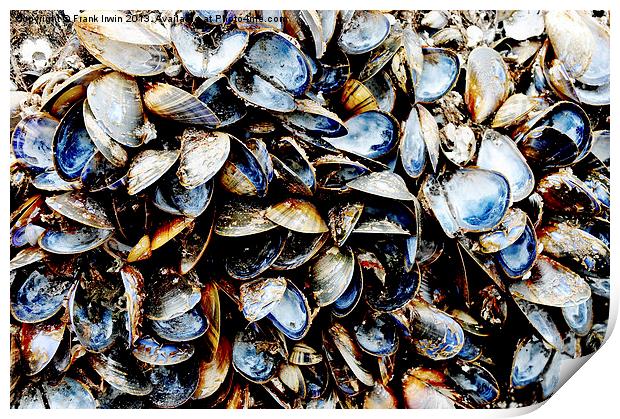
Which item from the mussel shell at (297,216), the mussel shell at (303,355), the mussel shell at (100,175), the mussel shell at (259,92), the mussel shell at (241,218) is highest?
the mussel shell at (259,92)

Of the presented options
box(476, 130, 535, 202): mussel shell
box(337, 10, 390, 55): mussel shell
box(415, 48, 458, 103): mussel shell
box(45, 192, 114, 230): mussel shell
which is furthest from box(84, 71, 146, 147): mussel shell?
box(476, 130, 535, 202): mussel shell

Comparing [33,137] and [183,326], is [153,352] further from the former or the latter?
[33,137]

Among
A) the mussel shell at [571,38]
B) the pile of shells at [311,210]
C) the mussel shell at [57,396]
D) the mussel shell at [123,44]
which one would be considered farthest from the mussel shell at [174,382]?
the mussel shell at [571,38]

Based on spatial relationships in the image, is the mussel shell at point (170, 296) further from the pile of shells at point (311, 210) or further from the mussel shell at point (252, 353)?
the mussel shell at point (252, 353)

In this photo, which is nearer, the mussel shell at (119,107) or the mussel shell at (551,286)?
the mussel shell at (119,107)

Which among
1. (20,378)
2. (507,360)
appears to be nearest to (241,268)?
(20,378)

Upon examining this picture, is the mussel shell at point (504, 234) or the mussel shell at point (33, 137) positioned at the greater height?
the mussel shell at point (33, 137)
